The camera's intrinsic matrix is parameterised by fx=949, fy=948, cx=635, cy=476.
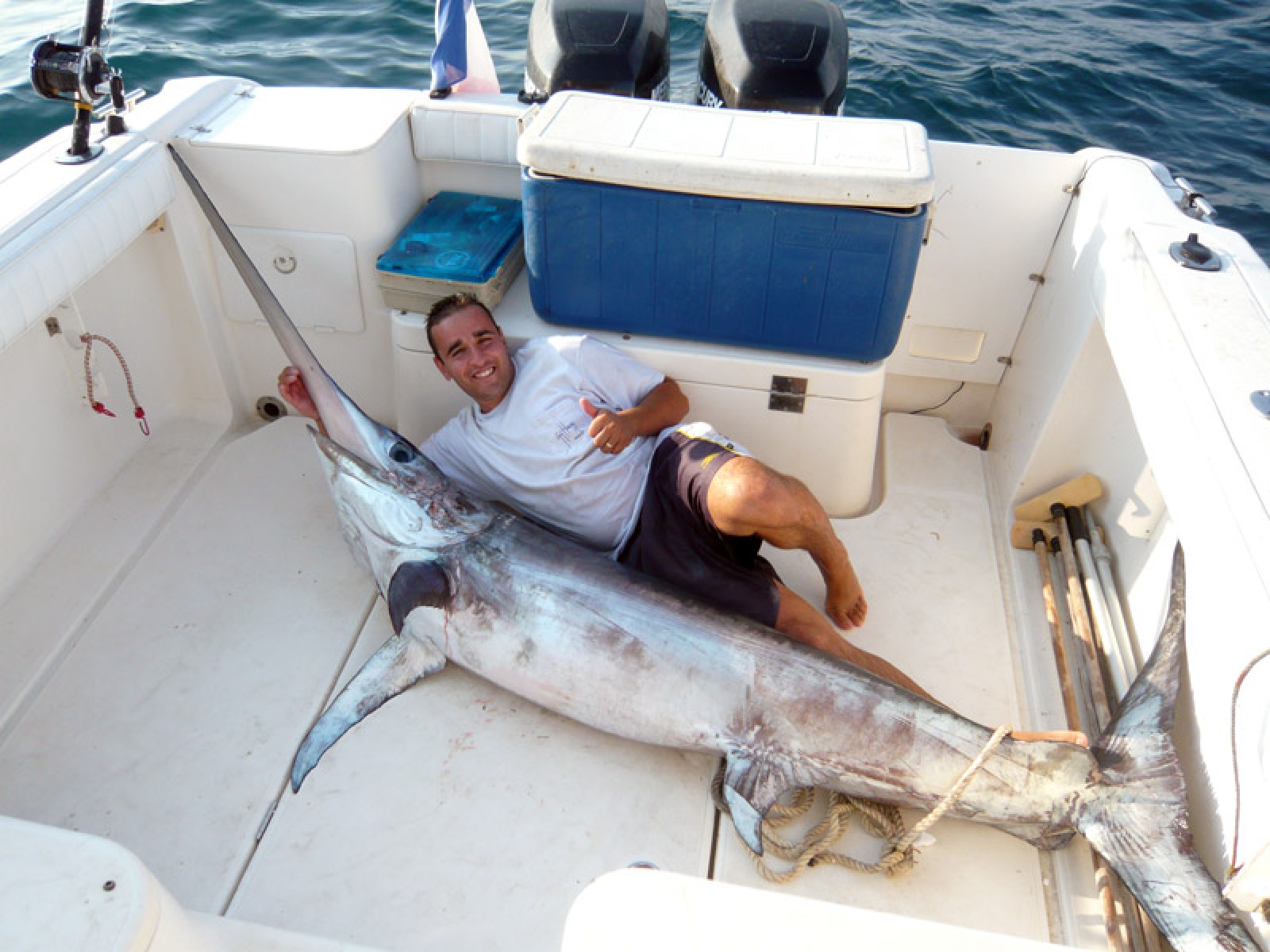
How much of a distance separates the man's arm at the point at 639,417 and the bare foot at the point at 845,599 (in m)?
0.63

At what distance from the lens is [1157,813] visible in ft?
6.30

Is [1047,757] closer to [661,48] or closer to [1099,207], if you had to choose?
[1099,207]

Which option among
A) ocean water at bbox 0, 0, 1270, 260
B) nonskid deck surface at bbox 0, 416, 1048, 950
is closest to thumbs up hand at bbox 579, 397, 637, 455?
nonskid deck surface at bbox 0, 416, 1048, 950

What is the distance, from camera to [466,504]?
8.32 feet

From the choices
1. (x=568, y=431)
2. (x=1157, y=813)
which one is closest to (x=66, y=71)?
(x=568, y=431)

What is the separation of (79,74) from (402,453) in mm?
1262

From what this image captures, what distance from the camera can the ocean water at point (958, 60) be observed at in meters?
6.10

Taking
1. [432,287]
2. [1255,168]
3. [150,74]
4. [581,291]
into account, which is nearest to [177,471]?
[432,287]

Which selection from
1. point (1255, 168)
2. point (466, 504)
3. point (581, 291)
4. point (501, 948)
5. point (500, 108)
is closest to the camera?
point (501, 948)

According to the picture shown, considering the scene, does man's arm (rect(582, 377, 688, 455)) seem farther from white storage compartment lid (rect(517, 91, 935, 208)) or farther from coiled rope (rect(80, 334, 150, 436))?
coiled rope (rect(80, 334, 150, 436))

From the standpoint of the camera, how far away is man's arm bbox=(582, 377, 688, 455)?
100 inches

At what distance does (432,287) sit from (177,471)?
1.09 meters

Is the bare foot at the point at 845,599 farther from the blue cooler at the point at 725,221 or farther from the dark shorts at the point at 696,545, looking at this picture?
the blue cooler at the point at 725,221

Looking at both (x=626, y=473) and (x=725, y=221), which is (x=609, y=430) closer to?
(x=626, y=473)
